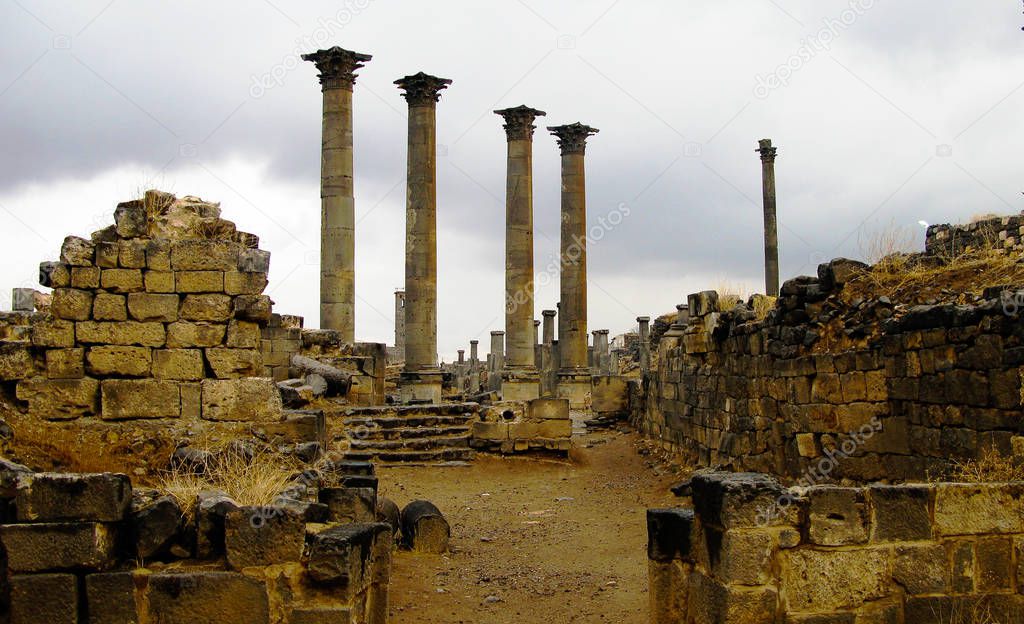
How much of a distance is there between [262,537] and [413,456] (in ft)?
42.7

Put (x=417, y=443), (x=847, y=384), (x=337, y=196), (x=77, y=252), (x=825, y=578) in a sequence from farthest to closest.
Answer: (x=337, y=196), (x=417, y=443), (x=847, y=384), (x=77, y=252), (x=825, y=578)

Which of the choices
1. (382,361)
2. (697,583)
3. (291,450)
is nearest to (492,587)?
(291,450)

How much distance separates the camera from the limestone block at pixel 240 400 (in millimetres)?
10750

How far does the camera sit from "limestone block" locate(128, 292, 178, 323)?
420 inches

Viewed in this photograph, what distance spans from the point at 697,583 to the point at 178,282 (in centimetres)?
686

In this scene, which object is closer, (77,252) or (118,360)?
(77,252)

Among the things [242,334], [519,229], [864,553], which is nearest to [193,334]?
[242,334]

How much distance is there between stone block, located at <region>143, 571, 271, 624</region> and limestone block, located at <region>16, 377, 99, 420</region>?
5260 mm

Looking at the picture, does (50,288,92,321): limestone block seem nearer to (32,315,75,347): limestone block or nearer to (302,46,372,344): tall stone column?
(32,315,75,347): limestone block

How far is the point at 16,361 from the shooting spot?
1066 cm

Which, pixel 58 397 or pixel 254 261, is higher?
pixel 254 261

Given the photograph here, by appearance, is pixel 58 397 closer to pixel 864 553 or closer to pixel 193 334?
pixel 193 334

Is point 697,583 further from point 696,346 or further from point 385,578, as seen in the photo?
point 696,346

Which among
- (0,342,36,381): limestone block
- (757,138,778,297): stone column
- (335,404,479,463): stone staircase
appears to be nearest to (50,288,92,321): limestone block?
(0,342,36,381): limestone block
